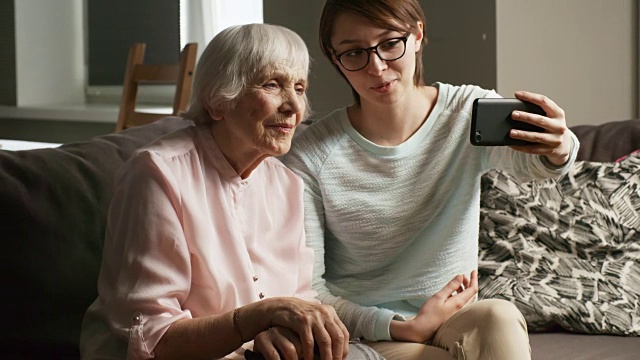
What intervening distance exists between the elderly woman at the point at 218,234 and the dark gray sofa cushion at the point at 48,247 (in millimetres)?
161

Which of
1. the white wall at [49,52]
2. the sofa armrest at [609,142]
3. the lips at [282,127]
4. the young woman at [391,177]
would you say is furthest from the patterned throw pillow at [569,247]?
the white wall at [49,52]

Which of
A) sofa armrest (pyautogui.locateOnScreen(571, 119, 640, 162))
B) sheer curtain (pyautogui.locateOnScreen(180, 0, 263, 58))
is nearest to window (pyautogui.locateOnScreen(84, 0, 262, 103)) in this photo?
sheer curtain (pyautogui.locateOnScreen(180, 0, 263, 58))

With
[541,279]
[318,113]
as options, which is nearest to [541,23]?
[318,113]

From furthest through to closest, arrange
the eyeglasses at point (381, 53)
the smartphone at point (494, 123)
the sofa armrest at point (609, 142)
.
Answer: the sofa armrest at point (609, 142) → the eyeglasses at point (381, 53) → the smartphone at point (494, 123)

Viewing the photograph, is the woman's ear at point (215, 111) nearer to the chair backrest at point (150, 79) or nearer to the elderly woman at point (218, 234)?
the elderly woman at point (218, 234)

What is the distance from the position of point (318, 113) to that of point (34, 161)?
182 cm

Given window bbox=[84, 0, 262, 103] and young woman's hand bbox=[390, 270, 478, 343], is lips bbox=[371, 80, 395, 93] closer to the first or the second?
young woman's hand bbox=[390, 270, 478, 343]

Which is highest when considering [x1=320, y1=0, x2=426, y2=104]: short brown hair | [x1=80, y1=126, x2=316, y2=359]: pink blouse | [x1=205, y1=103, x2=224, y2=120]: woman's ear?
[x1=320, y1=0, x2=426, y2=104]: short brown hair

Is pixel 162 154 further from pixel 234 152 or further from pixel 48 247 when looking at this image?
pixel 48 247

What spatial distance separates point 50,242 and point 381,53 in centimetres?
68

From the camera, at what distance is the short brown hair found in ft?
5.53

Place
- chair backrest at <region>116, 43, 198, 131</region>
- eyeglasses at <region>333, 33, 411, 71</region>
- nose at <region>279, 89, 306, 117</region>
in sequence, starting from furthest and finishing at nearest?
chair backrest at <region>116, 43, 198, 131</region> → eyeglasses at <region>333, 33, 411, 71</region> → nose at <region>279, 89, 306, 117</region>

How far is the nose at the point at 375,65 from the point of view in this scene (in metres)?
1.68

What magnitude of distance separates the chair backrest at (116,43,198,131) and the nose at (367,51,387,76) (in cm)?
154
